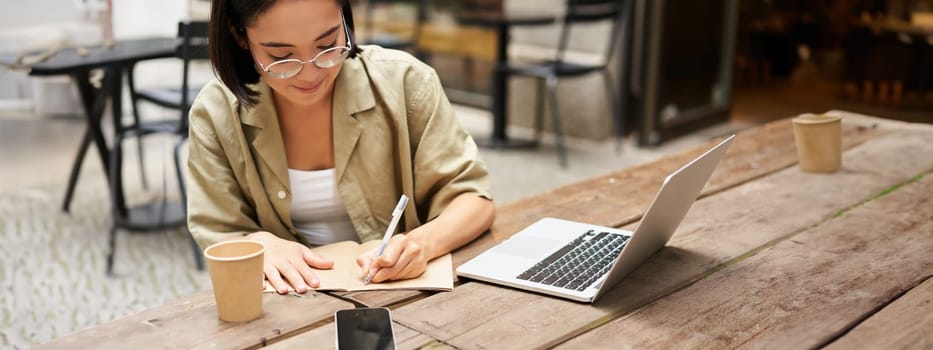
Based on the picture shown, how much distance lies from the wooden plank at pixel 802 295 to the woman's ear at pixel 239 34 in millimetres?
685

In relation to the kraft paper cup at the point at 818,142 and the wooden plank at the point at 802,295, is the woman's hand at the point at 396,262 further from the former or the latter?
the kraft paper cup at the point at 818,142

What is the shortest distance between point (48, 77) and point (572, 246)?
2493mm

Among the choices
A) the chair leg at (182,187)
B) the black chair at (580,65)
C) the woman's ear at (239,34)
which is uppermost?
the woman's ear at (239,34)

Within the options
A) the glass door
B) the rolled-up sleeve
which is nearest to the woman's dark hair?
the rolled-up sleeve

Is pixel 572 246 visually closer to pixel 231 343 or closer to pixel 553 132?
pixel 231 343

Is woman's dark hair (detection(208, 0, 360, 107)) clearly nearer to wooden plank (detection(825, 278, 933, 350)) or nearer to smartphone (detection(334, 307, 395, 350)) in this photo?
smartphone (detection(334, 307, 395, 350))

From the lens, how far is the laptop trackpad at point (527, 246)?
1.35 metres

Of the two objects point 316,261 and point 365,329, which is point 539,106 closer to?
point 316,261

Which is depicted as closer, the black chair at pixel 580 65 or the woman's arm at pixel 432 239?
the woman's arm at pixel 432 239

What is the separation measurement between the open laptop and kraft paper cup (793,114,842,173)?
516 millimetres

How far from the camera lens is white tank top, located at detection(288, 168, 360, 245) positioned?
1.53 metres

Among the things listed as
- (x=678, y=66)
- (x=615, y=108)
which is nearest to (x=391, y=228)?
(x=615, y=108)

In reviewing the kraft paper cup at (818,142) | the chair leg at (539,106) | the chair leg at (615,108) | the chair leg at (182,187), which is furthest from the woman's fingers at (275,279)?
the chair leg at (539,106)

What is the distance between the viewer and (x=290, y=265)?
4.14 feet
